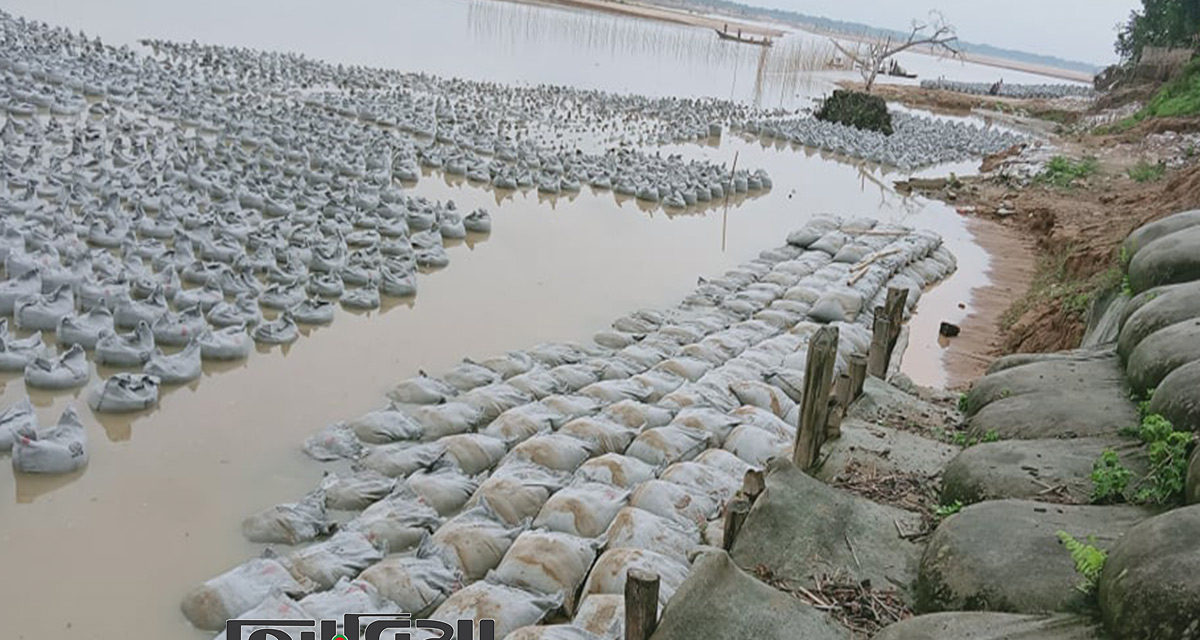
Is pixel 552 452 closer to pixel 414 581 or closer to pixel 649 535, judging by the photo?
pixel 649 535

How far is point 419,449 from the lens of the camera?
5.78 metres

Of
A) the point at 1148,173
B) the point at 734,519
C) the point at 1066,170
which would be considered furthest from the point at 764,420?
the point at 1066,170

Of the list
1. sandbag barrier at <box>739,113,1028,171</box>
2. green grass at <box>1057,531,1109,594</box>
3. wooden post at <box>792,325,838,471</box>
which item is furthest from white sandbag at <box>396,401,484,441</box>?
sandbag barrier at <box>739,113,1028,171</box>

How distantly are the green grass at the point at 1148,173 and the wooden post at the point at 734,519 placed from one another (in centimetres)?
1451

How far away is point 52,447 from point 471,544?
2687mm

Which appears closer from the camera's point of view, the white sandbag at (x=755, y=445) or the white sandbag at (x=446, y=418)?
the white sandbag at (x=755, y=445)

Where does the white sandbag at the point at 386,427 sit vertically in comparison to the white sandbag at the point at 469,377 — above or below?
below

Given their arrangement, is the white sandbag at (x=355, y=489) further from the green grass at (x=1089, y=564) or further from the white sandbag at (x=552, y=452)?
the green grass at (x=1089, y=564)

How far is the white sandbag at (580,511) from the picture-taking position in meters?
4.98

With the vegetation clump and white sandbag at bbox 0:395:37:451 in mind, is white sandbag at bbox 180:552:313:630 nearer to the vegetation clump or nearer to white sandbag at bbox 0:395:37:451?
white sandbag at bbox 0:395:37:451

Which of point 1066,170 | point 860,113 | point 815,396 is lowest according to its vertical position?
point 815,396

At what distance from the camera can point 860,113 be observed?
23.6 metres

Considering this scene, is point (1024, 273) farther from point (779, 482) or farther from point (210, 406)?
A: point (210, 406)

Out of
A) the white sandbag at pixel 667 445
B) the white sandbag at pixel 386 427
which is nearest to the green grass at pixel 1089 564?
the white sandbag at pixel 667 445
